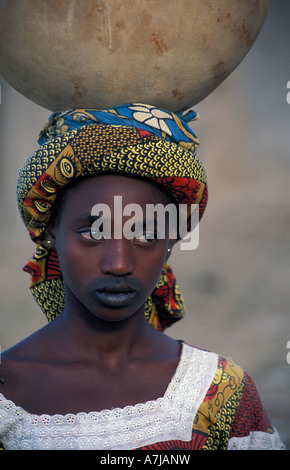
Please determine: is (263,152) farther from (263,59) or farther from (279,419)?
(279,419)

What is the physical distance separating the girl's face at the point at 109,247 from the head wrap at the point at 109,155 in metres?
0.05

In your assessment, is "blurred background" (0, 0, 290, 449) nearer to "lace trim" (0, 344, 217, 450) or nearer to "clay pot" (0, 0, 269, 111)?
"lace trim" (0, 344, 217, 450)

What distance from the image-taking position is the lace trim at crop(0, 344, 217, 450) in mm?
1840

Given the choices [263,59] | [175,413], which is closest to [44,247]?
[175,413]

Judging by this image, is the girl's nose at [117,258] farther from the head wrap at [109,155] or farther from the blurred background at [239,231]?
the blurred background at [239,231]

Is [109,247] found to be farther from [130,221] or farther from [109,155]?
[109,155]

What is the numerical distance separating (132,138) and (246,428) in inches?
37.8

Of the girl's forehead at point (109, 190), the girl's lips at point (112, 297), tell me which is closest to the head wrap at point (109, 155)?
the girl's forehead at point (109, 190)

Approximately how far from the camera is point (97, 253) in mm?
1872

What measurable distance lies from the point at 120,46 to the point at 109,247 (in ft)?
1.91

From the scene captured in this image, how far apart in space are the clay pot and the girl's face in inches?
11.6

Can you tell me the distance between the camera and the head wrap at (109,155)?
1.88 metres

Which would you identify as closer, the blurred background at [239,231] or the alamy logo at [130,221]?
the alamy logo at [130,221]

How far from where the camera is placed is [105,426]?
1.87m
